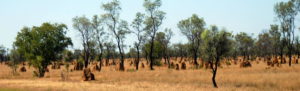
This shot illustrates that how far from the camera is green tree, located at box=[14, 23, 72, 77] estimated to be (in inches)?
2296

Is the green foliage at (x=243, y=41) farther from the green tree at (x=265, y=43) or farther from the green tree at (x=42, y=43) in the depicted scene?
the green tree at (x=42, y=43)

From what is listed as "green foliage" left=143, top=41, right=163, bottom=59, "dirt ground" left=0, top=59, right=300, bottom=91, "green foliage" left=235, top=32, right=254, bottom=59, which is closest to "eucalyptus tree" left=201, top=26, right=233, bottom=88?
"dirt ground" left=0, top=59, right=300, bottom=91

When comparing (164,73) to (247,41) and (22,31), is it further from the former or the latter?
(247,41)

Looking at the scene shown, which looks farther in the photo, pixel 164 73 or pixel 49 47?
pixel 49 47

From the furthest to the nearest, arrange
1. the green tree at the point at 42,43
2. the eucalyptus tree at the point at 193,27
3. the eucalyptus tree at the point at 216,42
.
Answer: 1. the eucalyptus tree at the point at 193,27
2. the green tree at the point at 42,43
3. the eucalyptus tree at the point at 216,42

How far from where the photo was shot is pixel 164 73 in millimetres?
50844

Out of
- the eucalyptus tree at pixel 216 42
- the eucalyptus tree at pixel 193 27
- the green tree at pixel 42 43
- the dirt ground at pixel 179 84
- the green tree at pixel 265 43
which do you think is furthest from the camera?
the green tree at pixel 265 43

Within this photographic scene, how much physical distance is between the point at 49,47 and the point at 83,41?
1764 centimetres

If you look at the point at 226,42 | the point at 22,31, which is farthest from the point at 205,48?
the point at 22,31

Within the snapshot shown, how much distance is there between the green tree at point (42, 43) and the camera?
Answer: 58.3 meters

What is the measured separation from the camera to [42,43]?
191 feet

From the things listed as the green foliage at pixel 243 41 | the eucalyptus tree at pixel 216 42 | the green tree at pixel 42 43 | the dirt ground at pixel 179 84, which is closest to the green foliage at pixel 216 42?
the eucalyptus tree at pixel 216 42

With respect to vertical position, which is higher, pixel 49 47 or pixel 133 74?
pixel 49 47

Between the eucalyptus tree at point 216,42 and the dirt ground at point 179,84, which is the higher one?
the eucalyptus tree at point 216,42
